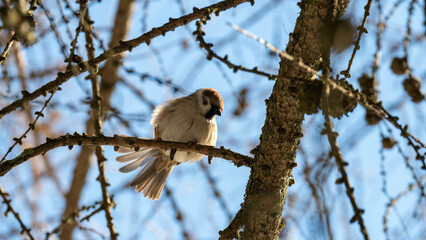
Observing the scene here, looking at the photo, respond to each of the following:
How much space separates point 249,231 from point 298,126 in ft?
1.63

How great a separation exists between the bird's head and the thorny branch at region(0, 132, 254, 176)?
1.24 m

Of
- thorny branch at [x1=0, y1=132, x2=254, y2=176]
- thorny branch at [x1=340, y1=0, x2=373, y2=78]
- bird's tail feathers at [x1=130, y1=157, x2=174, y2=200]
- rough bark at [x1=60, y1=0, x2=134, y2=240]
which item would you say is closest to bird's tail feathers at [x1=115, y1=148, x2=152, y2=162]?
bird's tail feathers at [x1=130, y1=157, x2=174, y2=200]

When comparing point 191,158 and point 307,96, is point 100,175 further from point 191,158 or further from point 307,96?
point 307,96

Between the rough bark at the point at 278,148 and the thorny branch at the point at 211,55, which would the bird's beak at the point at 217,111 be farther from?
the thorny branch at the point at 211,55

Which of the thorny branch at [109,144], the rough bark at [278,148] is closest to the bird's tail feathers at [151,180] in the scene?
the thorny branch at [109,144]

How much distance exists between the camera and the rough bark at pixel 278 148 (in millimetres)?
1796

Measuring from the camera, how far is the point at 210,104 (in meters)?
3.64

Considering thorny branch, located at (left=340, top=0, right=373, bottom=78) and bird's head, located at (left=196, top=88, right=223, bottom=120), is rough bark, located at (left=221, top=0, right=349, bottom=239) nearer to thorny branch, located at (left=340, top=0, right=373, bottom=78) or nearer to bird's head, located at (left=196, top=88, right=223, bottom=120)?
thorny branch, located at (left=340, top=0, right=373, bottom=78)

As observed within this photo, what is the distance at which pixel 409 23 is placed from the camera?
2.04 m

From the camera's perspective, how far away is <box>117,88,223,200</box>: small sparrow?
3.43 meters

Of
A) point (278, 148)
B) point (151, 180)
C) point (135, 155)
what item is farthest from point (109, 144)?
point (151, 180)

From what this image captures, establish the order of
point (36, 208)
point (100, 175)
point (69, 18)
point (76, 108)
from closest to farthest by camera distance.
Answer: point (69, 18) < point (100, 175) < point (76, 108) < point (36, 208)

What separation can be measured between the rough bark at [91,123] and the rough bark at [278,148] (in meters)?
2.80

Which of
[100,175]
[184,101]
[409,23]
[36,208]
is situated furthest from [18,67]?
[409,23]
